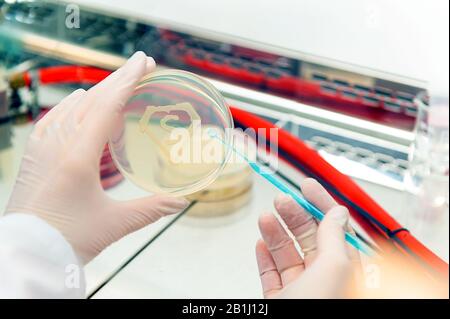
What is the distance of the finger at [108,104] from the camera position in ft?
2.63

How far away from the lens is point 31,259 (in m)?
0.79

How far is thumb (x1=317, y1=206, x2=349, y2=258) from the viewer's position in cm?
75

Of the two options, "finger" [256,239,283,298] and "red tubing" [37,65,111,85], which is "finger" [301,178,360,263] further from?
"red tubing" [37,65,111,85]

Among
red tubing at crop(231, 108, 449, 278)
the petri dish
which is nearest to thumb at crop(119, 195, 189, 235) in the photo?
the petri dish

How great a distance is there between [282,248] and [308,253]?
0.05m

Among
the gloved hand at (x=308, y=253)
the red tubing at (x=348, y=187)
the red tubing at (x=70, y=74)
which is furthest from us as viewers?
the red tubing at (x=70, y=74)

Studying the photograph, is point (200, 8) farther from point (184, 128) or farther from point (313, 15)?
point (184, 128)

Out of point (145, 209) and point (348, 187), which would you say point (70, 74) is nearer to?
point (145, 209)

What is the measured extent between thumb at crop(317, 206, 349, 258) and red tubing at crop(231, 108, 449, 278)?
0.22 metres

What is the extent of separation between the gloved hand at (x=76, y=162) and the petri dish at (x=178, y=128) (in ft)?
0.12

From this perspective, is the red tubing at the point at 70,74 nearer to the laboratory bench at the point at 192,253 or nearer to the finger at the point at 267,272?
the laboratory bench at the point at 192,253

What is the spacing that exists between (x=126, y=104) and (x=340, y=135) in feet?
2.46

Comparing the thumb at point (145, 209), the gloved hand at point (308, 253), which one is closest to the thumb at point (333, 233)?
the gloved hand at point (308, 253)
